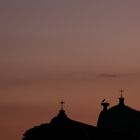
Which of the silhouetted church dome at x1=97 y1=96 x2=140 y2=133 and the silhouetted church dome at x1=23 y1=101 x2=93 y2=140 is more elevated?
the silhouetted church dome at x1=97 y1=96 x2=140 y2=133

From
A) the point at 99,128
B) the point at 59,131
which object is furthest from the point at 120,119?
the point at 59,131

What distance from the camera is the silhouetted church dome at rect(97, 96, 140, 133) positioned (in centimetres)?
17262

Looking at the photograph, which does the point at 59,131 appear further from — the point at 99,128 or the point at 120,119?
the point at 120,119

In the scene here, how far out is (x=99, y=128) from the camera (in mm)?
155375

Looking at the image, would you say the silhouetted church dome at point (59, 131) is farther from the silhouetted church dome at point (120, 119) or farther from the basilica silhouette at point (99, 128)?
the silhouetted church dome at point (120, 119)

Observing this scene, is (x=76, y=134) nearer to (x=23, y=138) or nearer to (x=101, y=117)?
(x=23, y=138)

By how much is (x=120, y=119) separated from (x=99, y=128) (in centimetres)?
1776

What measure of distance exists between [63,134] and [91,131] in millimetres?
6862

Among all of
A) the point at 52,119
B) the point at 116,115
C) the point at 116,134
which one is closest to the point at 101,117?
the point at 116,115

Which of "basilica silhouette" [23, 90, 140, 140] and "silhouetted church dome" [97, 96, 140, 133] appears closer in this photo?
"basilica silhouette" [23, 90, 140, 140]

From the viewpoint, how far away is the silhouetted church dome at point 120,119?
17262cm

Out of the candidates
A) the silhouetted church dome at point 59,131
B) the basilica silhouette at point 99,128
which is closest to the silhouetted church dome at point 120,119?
the basilica silhouette at point 99,128

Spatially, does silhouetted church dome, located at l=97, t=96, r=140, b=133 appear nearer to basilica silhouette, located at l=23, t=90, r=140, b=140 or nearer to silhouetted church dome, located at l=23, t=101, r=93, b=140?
basilica silhouette, located at l=23, t=90, r=140, b=140

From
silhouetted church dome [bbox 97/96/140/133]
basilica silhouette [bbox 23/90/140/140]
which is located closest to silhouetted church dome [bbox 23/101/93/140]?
basilica silhouette [bbox 23/90/140/140]
